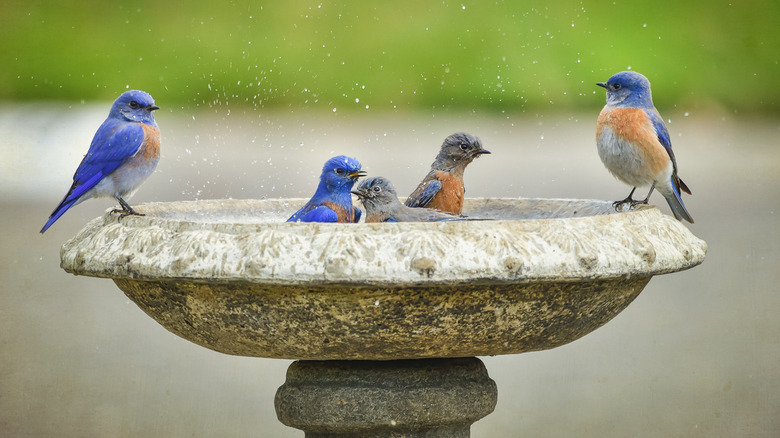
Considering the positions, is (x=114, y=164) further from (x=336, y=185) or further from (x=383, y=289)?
(x=383, y=289)

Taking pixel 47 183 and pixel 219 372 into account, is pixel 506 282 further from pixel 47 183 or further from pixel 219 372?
pixel 47 183

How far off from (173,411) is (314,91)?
5.46 m

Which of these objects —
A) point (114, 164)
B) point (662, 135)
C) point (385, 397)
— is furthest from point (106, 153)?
point (662, 135)

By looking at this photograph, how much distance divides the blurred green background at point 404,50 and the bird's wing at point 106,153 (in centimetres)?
578

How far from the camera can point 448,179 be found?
3.70 metres

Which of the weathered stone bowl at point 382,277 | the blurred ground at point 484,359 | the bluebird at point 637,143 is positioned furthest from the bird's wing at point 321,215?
the blurred ground at point 484,359

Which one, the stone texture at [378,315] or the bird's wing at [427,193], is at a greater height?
the bird's wing at [427,193]

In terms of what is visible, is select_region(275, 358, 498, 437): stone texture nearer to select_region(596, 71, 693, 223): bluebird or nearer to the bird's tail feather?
select_region(596, 71, 693, 223): bluebird

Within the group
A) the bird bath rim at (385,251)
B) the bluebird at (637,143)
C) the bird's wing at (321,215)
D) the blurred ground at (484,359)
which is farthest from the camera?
the blurred ground at (484,359)

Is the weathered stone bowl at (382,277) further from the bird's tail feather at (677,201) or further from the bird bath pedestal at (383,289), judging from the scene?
the bird's tail feather at (677,201)

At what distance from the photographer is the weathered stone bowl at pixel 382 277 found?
90.9 inches

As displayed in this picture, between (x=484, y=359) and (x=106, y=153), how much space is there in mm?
3078

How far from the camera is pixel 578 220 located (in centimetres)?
250

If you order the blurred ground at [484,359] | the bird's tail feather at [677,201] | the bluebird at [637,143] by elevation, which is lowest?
the blurred ground at [484,359]
